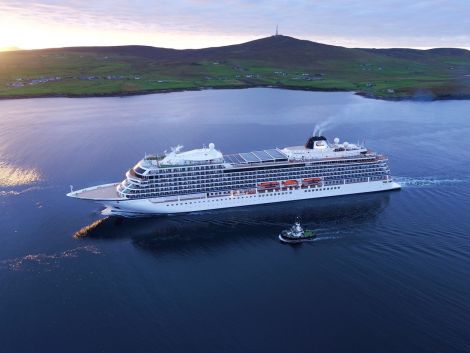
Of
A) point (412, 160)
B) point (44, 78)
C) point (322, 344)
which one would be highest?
point (44, 78)

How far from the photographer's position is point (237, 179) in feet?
185

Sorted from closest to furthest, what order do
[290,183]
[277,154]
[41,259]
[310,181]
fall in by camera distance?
[41,259], [290,183], [310,181], [277,154]

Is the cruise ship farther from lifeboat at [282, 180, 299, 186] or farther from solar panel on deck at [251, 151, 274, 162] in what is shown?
lifeboat at [282, 180, 299, 186]

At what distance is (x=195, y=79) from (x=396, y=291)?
170 meters

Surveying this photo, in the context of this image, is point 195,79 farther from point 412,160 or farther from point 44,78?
point 412,160

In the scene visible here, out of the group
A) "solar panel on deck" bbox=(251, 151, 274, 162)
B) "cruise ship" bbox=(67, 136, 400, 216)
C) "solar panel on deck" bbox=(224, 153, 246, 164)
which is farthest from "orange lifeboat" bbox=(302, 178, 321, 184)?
"solar panel on deck" bbox=(224, 153, 246, 164)

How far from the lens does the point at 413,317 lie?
33531mm

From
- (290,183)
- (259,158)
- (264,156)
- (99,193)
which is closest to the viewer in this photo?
(99,193)

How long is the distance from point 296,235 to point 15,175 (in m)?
51.1

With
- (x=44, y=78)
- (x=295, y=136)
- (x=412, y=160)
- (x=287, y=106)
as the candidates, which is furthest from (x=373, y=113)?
(x=44, y=78)

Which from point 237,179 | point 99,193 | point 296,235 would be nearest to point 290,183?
point 237,179

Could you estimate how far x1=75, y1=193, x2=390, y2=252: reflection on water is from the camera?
4812 cm

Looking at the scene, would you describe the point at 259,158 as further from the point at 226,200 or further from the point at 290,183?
the point at 226,200

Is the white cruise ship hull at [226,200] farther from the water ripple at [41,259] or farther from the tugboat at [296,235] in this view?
the tugboat at [296,235]
